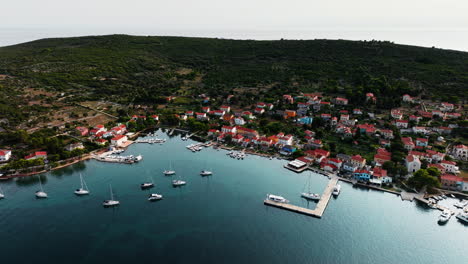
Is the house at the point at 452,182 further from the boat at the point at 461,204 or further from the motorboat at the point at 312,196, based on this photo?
the motorboat at the point at 312,196

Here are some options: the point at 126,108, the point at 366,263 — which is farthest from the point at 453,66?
the point at 126,108

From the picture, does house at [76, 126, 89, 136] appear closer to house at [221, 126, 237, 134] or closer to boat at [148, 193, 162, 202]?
house at [221, 126, 237, 134]

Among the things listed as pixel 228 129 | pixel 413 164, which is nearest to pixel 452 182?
pixel 413 164

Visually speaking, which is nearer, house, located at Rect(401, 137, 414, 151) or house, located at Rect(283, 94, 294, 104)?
house, located at Rect(401, 137, 414, 151)

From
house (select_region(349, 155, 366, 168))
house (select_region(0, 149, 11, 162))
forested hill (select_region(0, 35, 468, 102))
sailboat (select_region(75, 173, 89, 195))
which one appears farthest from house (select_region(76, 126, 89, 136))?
house (select_region(349, 155, 366, 168))

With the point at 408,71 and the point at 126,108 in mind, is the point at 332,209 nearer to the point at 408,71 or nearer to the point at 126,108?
the point at 126,108

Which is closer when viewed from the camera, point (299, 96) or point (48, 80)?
point (299, 96)

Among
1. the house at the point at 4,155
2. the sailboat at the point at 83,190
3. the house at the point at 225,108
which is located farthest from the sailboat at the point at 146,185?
the house at the point at 225,108
